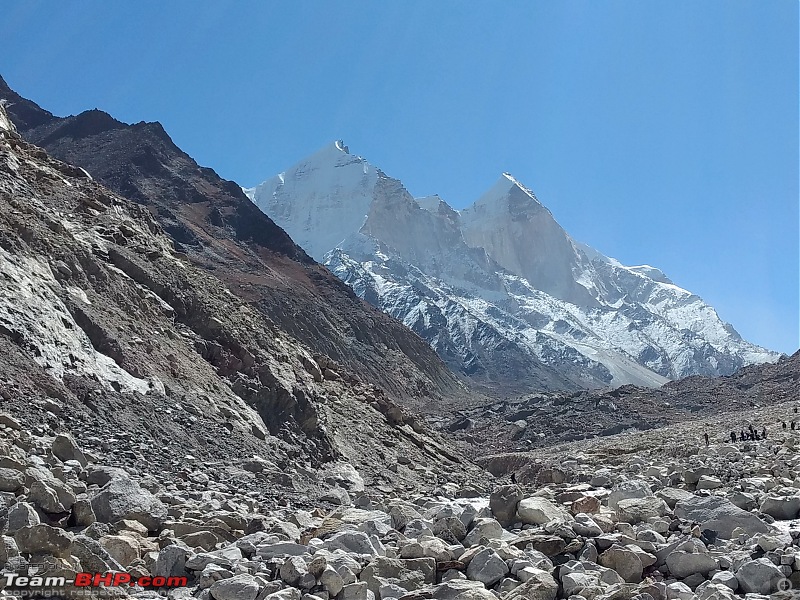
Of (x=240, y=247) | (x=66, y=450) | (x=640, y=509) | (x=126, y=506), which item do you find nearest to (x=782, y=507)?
(x=640, y=509)

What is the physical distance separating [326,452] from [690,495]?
13102 millimetres

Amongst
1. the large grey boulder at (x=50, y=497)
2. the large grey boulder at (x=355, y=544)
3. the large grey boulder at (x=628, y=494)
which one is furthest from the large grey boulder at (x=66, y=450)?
the large grey boulder at (x=628, y=494)

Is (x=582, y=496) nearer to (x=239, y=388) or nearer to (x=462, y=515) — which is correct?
(x=462, y=515)

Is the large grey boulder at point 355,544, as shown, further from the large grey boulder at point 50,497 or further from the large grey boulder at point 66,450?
the large grey boulder at point 66,450

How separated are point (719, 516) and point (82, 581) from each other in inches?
265

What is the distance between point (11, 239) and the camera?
18984mm

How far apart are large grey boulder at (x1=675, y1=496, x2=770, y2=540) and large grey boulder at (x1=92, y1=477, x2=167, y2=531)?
630 cm


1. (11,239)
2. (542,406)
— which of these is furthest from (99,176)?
(11,239)

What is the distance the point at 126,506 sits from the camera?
8609 mm

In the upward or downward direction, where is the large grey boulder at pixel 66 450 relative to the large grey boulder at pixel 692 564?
downward

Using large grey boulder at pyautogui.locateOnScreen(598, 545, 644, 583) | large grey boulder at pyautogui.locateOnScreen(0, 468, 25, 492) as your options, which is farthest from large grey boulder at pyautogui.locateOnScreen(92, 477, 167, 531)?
large grey boulder at pyautogui.locateOnScreen(598, 545, 644, 583)

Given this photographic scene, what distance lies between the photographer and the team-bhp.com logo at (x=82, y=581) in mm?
5934

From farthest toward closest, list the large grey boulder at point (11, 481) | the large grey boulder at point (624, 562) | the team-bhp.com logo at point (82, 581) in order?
the large grey boulder at point (11, 481)
the large grey boulder at point (624, 562)
the team-bhp.com logo at point (82, 581)

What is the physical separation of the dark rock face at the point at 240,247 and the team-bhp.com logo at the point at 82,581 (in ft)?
220
